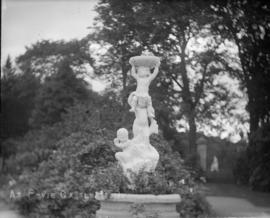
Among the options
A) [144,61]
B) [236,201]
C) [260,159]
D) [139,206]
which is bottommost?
[236,201]

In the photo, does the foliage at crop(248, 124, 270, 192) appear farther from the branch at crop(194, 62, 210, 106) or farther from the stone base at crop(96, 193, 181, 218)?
the stone base at crop(96, 193, 181, 218)

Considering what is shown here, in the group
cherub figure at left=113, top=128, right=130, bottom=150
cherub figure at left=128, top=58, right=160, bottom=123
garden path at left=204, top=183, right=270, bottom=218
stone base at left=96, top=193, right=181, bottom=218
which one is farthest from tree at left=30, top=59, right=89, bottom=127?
stone base at left=96, top=193, right=181, bottom=218

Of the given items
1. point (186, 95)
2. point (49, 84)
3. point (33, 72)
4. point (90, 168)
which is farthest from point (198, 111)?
point (33, 72)

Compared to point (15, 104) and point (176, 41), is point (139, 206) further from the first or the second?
point (15, 104)

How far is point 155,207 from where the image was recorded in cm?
592

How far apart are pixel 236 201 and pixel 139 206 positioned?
4.30 metres

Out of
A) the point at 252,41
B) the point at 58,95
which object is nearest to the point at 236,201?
the point at 252,41

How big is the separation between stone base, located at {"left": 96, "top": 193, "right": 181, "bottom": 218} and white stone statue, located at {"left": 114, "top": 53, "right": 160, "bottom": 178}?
0.67 m

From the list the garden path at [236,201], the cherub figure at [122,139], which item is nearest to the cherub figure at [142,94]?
the cherub figure at [122,139]

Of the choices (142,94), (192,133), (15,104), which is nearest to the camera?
(142,94)

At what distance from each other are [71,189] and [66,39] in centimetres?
549

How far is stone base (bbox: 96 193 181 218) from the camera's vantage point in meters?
5.76

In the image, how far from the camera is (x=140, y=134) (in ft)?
22.7

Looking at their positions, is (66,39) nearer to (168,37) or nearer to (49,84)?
(49,84)
